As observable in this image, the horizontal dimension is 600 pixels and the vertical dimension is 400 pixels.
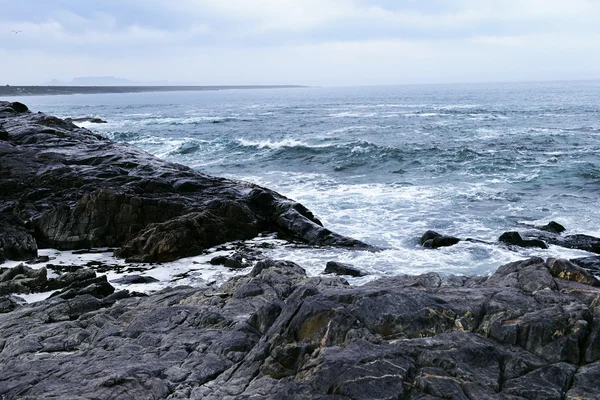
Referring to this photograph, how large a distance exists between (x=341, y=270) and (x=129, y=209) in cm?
820

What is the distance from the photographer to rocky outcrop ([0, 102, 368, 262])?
15875mm

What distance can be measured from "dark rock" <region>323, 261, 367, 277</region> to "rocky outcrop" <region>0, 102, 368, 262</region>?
281cm

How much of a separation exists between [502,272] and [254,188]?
12875 mm

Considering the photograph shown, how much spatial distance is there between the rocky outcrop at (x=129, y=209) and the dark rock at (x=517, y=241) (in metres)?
4.84

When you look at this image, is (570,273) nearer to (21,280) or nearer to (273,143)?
(21,280)

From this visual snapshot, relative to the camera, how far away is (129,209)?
1745 centimetres

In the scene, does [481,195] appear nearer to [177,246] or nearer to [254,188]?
[254,188]

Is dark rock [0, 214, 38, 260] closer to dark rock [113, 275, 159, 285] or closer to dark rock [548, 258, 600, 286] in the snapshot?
dark rock [113, 275, 159, 285]

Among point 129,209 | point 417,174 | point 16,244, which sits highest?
point 129,209

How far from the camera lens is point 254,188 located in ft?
66.9

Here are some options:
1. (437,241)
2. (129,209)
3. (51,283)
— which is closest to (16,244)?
(51,283)

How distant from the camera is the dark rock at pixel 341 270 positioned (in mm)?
13727

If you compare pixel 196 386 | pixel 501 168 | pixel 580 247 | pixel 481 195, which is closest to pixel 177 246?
pixel 196 386

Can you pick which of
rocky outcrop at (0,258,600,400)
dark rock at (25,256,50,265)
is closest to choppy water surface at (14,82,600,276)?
rocky outcrop at (0,258,600,400)
